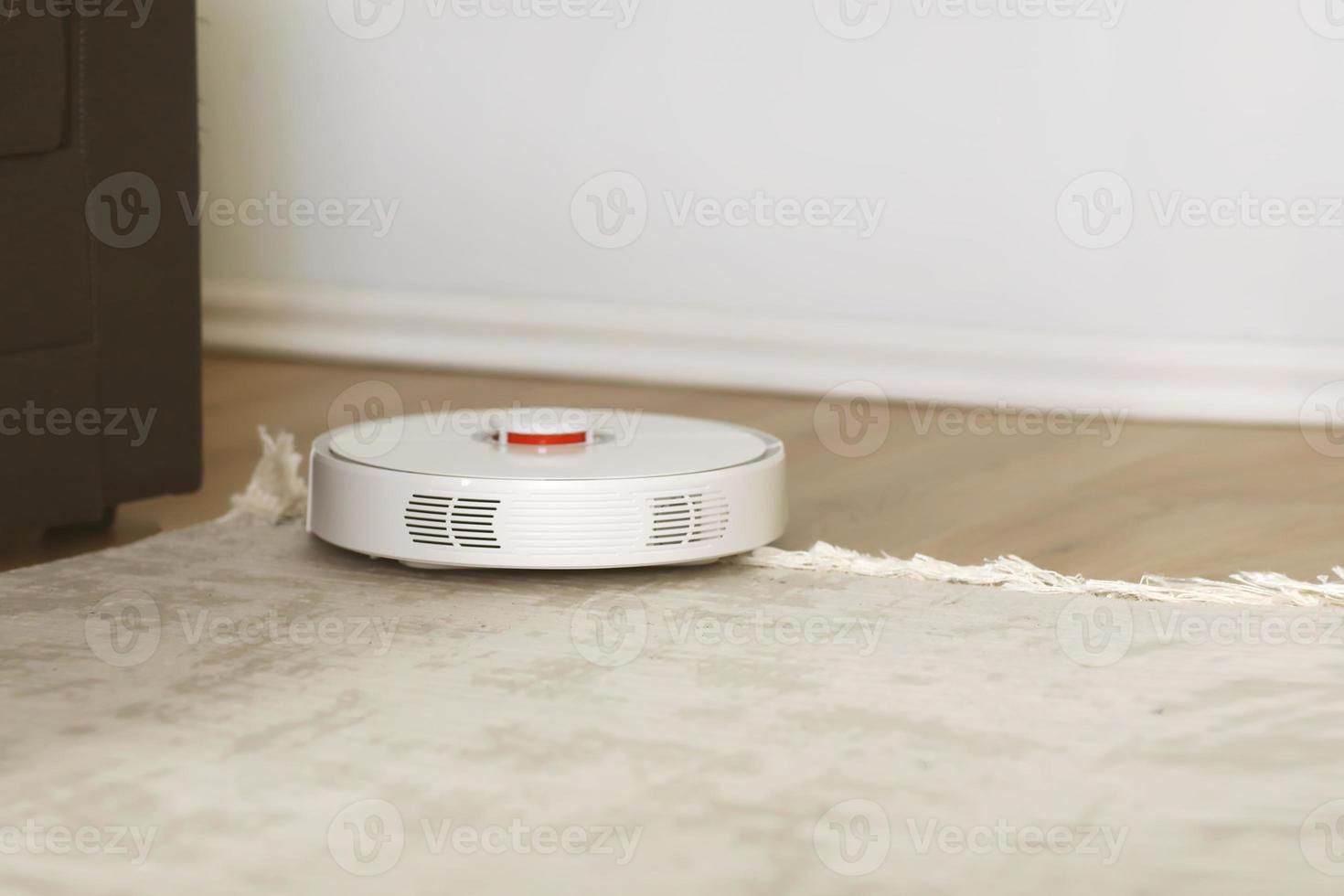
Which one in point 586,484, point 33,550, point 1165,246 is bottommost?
point 33,550

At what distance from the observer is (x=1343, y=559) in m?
1.35

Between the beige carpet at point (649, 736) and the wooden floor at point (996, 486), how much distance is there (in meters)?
0.19

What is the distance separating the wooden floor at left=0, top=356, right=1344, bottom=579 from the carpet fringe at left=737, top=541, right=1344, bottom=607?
0.07 metres

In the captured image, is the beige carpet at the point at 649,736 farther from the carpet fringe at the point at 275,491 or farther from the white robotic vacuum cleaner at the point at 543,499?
the carpet fringe at the point at 275,491

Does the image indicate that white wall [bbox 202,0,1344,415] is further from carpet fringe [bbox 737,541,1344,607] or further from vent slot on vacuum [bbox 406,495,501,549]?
vent slot on vacuum [bbox 406,495,501,549]

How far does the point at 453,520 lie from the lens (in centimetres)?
124

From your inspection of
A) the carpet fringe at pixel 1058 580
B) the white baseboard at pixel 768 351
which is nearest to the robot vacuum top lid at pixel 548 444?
the carpet fringe at pixel 1058 580

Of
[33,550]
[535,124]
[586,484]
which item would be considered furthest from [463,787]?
[535,124]

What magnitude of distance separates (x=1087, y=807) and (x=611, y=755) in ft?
0.85

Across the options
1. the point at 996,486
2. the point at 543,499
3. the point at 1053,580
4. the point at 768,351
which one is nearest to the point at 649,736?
the point at 543,499

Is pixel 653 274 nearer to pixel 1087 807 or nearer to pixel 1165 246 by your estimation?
pixel 1165 246

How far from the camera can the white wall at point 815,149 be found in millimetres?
2053

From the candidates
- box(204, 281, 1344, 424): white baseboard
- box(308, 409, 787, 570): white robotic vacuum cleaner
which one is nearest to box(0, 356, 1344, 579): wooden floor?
box(204, 281, 1344, 424): white baseboard

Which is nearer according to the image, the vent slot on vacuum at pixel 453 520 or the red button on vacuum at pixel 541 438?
the vent slot on vacuum at pixel 453 520
